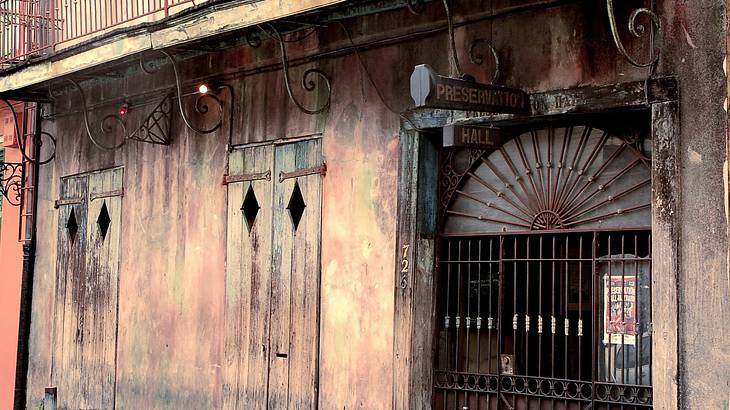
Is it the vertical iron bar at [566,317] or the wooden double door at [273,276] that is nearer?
the vertical iron bar at [566,317]

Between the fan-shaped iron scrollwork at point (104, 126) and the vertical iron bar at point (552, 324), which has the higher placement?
the fan-shaped iron scrollwork at point (104, 126)

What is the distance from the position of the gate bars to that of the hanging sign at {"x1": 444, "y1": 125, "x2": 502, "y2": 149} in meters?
0.79

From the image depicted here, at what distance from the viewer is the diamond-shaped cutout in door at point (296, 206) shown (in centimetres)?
963

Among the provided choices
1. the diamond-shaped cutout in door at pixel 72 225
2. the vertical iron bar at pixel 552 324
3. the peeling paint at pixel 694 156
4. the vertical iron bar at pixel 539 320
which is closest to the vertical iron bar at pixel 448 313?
the vertical iron bar at pixel 539 320

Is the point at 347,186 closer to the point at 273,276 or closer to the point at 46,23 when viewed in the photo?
the point at 273,276

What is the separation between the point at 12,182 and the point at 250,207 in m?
4.76

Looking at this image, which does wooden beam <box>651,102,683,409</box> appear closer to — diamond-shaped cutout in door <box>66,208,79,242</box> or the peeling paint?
the peeling paint

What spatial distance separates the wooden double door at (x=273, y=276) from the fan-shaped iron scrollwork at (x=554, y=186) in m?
1.54

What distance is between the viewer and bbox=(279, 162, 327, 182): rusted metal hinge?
30.5 ft

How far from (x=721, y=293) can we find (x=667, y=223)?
537 millimetres

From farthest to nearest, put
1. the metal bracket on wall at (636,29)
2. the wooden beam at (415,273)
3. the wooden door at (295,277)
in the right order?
the wooden door at (295,277) < the wooden beam at (415,273) < the metal bracket on wall at (636,29)

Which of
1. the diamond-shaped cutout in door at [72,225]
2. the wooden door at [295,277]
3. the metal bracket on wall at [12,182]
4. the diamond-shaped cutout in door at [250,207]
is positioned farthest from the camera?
the metal bracket on wall at [12,182]

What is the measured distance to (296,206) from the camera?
9.72 metres

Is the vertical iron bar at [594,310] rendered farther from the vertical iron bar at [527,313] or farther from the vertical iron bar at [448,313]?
the vertical iron bar at [448,313]
